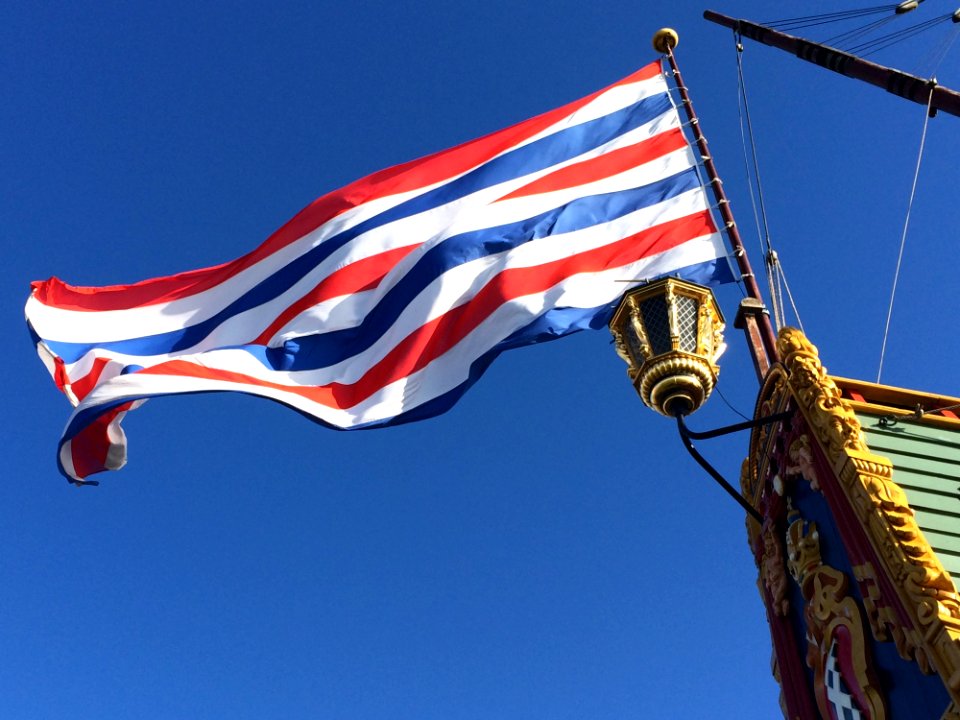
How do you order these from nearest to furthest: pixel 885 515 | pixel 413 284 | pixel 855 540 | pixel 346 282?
pixel 885 515
pixel 855 540
pixel 413 284
pixel 346 282

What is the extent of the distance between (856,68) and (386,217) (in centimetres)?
585

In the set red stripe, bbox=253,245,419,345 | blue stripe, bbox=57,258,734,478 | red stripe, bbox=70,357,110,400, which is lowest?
blue stripe, bbox=57,258,734,478

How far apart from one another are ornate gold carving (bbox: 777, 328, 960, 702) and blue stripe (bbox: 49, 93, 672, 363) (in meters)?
5.34

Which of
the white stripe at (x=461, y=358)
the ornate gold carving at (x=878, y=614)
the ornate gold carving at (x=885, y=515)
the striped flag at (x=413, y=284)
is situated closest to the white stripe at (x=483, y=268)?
the striped flag at (x=413, y=284)

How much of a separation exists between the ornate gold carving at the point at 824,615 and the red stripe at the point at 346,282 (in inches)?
239

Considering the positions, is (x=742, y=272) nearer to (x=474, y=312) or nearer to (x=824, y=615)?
(x=474, y=312)

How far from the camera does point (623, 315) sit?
7684 millimetres

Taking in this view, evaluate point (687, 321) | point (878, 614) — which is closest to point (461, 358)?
point (687, 321)

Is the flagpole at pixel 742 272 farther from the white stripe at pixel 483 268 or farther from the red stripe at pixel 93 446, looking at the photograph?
the red stripe at pixel 93 446

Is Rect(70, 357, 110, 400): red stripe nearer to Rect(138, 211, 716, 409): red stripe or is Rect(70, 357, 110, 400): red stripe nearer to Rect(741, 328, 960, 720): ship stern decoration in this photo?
Rect(138, 211, 716, 409): red stripe

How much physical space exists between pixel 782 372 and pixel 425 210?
581cm

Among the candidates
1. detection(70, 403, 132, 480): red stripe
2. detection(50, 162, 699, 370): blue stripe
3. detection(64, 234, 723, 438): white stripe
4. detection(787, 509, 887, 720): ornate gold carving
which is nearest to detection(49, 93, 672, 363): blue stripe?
detection(50, 162, 699, 370): blue stripe

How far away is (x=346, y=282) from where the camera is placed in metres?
11.6

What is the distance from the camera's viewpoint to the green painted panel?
247 inches
